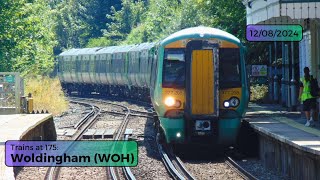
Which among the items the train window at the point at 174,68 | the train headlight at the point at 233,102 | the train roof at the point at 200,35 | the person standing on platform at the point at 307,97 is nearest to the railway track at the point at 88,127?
the train window at the point at 174,68

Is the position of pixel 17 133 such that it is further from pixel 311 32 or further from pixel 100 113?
pixel 100 113

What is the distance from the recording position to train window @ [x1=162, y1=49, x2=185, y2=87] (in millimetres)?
15648

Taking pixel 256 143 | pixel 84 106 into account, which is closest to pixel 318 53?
pixel 256 143

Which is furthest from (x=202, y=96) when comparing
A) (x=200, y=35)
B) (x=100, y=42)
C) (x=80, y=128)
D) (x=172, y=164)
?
(x=100, y=42)

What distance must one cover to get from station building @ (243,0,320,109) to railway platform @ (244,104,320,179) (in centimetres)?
190

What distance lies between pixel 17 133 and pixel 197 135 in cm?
363

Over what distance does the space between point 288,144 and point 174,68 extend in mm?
3782

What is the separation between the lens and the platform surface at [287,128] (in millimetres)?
12055

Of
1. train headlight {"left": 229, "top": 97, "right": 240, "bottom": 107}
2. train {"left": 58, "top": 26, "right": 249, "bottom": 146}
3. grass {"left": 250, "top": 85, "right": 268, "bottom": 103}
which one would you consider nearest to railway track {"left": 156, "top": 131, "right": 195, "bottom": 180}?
train {"left": 58, "top": 26, "right": 249, "bottom": 146}

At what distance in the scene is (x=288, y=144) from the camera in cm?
1277

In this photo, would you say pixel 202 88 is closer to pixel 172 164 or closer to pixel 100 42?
pixel 172 164

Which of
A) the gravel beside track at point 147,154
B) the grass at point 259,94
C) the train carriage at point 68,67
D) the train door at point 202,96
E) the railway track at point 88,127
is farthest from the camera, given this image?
the train carriage at point 68,67

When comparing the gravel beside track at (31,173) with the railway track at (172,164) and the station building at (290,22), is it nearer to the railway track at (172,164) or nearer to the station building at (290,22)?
the railway track at (172,164)

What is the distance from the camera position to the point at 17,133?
14594mm
